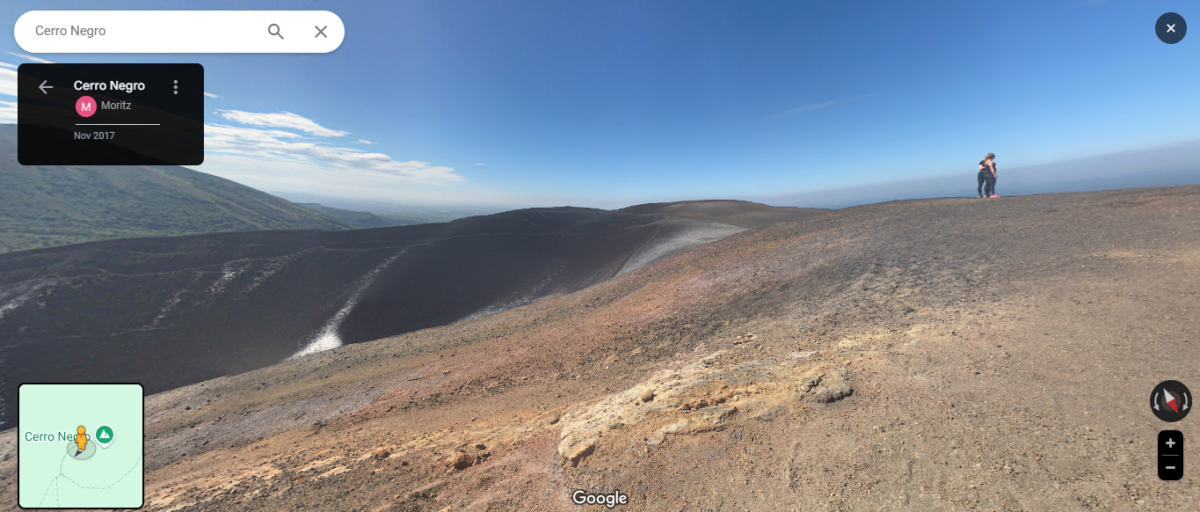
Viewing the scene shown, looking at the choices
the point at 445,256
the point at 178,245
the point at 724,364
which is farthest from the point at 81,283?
the point at 724,364

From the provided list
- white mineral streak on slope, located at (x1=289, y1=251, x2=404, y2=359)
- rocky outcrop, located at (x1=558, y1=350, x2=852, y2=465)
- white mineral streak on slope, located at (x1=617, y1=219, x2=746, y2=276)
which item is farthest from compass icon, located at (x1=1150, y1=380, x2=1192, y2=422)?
white mineral streak on slope, located at (x1=289, y1=251, x2=404, y2=359)

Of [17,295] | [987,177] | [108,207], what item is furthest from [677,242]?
[108,207]

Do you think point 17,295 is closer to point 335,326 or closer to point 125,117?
point 335,326

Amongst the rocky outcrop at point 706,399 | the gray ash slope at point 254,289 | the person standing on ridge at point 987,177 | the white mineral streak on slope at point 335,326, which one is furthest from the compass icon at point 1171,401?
the white mineral streak on slope at point 335,326

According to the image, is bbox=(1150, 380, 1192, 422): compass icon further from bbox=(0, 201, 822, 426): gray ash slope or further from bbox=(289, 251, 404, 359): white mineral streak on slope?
bbox=(289, 251, 404, 359): white mineral streak on slope

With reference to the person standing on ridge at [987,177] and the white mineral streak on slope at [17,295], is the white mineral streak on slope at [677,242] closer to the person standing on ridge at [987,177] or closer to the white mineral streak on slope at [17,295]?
the person standing on ridge at [987,177]

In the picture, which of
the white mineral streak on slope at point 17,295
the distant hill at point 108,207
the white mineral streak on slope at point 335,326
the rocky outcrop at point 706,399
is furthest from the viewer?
the distant hill at point 108,207
